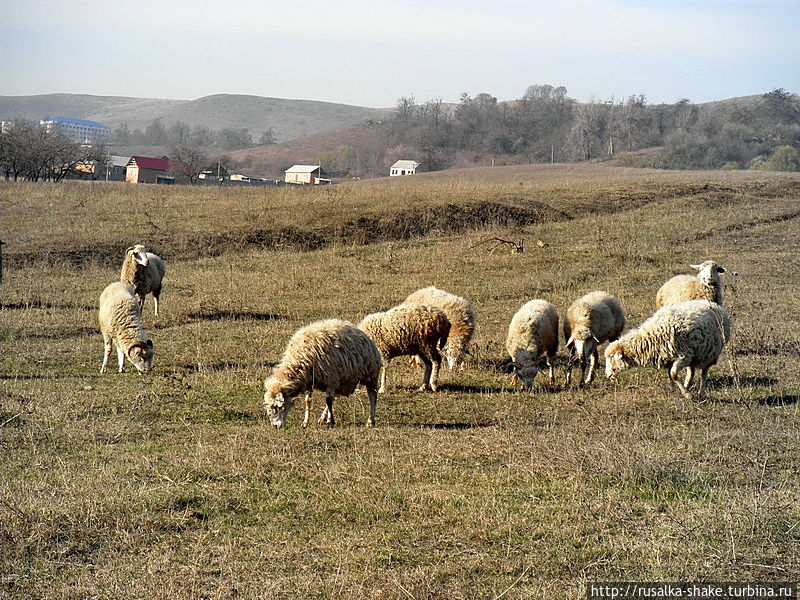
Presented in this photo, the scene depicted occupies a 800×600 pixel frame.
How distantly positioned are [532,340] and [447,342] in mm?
1669

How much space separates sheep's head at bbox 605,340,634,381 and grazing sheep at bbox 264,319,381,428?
3597 millimetres

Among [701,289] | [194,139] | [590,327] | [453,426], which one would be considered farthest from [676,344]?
[194,139]

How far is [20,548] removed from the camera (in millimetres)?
5758

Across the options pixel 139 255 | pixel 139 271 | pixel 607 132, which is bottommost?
pixel 139 271

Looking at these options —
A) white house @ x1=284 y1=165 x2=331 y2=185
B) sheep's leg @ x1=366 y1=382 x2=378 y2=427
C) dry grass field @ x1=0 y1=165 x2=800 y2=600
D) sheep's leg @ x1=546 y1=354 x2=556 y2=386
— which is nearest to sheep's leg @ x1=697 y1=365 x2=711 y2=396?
dry grass field @ x1=0 y1=165 x2=800 y2=600

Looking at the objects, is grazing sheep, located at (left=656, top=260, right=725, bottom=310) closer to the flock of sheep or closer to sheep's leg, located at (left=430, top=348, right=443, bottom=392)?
the flock of sheep

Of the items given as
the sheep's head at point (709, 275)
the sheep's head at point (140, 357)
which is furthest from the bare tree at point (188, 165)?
the sheep's head at point (709, 275)

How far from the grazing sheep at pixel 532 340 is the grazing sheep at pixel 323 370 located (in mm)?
2759

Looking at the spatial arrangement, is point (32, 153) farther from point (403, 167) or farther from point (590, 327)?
Result: point (403, 167)

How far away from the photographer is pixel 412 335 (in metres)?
11.9

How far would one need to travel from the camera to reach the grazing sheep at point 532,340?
11.9 m

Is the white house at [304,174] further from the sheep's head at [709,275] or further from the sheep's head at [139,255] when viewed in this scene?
the sheep's head at [709,275]

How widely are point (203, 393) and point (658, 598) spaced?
750cm

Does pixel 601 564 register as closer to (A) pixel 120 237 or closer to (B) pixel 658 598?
(B) pixel 658 598
